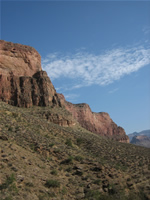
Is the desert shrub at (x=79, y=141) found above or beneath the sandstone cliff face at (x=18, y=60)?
beneath

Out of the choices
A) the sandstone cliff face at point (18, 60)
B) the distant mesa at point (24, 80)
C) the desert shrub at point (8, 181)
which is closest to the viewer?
the desert shrub at point (8, 181)

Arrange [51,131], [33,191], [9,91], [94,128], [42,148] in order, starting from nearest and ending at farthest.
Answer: [33,191] < [42,148] < [51,131] < [9,91] < [94,128]

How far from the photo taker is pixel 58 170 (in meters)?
Result: 18.3

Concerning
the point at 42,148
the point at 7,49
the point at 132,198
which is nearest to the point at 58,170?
the point at 42,148

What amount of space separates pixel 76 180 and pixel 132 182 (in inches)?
216

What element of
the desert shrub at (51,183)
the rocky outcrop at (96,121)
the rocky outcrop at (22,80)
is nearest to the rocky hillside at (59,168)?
the desert shrub at (51,183)

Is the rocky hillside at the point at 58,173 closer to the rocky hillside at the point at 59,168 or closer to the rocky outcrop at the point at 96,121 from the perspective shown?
the rocky hillside at the point at 59,168

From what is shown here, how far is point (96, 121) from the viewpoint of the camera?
10669 centimetres

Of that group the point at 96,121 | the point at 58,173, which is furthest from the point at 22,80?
the point at 96,121

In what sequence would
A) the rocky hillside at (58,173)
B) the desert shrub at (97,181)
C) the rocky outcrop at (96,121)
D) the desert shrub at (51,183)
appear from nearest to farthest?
1. the rocky hillside at (58,173)
2. the desert shrub at (51,183)
3. the desert shrub at (97,181)
4. the rocky outcrop at (96,121)

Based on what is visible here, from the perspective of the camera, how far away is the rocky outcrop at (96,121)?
9544 cm

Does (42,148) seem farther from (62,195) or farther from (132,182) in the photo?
(132,182)

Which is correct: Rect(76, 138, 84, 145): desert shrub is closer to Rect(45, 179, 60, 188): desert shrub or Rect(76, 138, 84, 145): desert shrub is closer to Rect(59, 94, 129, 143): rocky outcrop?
Rect(45, 179, 60, 188): desert shrub

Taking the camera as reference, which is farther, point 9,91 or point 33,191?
point 9,91
